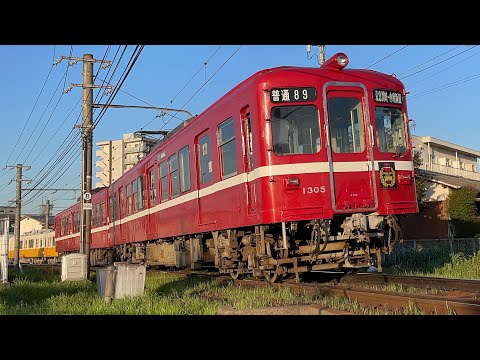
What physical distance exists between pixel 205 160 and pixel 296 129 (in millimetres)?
2680

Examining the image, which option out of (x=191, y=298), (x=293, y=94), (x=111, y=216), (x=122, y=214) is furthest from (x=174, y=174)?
(x=111, y=216)

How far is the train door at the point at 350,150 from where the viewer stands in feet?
26.9

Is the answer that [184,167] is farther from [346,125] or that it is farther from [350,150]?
[350,150]

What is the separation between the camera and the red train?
7984mm

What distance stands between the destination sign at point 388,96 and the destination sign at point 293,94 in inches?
46.4

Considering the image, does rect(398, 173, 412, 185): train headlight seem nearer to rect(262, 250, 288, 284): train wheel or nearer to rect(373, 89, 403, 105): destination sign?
rect(373, 89, 403, 105): destination sign

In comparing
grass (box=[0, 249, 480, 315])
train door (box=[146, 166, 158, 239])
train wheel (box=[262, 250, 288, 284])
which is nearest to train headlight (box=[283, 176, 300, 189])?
train wheel (box=[262, 250, 288, 284])

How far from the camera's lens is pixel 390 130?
8.82m

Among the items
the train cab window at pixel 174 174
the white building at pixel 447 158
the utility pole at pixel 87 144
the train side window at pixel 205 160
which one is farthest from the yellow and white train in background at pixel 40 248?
the train side window at pixel 205 160

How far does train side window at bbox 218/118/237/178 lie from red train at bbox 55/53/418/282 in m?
0.02

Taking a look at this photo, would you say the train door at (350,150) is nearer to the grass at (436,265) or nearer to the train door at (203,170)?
the train door at (203,170)
